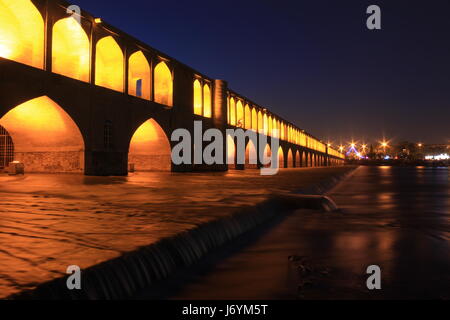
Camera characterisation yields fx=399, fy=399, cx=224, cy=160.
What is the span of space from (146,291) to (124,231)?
869mm

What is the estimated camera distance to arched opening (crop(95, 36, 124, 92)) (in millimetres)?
16359

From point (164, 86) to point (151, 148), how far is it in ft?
10.7

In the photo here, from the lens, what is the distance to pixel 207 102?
24922 mm

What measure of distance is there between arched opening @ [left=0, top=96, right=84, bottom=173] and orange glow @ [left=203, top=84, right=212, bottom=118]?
36.4ft

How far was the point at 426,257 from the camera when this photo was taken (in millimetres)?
3787

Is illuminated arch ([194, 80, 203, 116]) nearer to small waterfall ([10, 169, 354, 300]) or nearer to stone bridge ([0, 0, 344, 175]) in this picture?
stone bridge ([0, 0, 344, 175])

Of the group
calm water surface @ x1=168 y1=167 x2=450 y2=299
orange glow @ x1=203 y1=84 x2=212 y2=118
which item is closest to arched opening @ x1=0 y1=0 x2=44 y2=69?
calm water surface @ x1=168 y1=167 x2=450 y2=299

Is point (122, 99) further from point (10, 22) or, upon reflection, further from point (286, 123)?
point (286, 123)

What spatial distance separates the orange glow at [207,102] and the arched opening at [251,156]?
7.92m

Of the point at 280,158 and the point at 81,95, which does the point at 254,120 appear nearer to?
the point at 280,158

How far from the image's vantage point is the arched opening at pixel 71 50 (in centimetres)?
1416

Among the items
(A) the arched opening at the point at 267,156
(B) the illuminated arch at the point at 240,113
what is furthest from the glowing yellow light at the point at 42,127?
(A) the arched opening at the point at 267,156

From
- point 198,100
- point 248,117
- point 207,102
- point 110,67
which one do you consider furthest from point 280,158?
point 110,67

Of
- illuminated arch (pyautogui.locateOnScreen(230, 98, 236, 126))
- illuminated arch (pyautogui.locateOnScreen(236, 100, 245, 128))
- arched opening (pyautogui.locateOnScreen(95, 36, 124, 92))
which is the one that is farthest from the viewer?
illuminated arch (pyautogui.locateOnScreen(236, 100, 245, 128))
